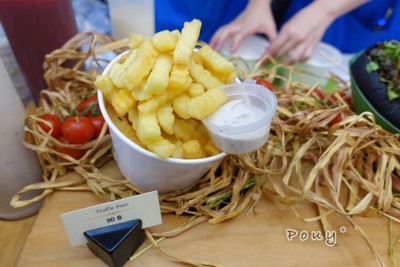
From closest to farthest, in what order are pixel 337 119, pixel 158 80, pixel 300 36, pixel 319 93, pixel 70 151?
1. pixel 158 80
2. pixel 70 151
3. pixel 337 119
4. pixel 319 93
5. pixel 300 36

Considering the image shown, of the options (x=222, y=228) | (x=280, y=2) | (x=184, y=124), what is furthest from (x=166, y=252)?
(x=280, y=2)

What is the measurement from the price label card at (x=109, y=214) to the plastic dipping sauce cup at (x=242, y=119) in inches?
5.9

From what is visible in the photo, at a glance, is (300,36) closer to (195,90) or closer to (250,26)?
(250,26)

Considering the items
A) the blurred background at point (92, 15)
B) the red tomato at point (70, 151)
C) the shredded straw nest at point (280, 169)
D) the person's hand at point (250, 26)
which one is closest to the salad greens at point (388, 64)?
the shredded straw nest at point (280, 169)

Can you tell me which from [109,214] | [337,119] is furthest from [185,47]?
[337,119]

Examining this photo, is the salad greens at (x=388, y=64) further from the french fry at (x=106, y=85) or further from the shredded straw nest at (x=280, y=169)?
the french fry at (x=106, y=85)

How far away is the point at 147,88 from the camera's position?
0.52 meters

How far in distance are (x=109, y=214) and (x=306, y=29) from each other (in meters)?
0.92

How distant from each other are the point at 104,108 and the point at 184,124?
138 mm

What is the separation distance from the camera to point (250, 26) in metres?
1.20

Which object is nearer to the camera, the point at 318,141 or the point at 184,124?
the point at 184,124

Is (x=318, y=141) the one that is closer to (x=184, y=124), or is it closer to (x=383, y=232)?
(x=383, y=232)

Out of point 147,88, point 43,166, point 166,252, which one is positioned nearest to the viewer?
point 147,88

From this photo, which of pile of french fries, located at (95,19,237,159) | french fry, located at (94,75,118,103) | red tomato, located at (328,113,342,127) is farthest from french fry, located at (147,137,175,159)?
red tomato, located at (328,113,342,127)
